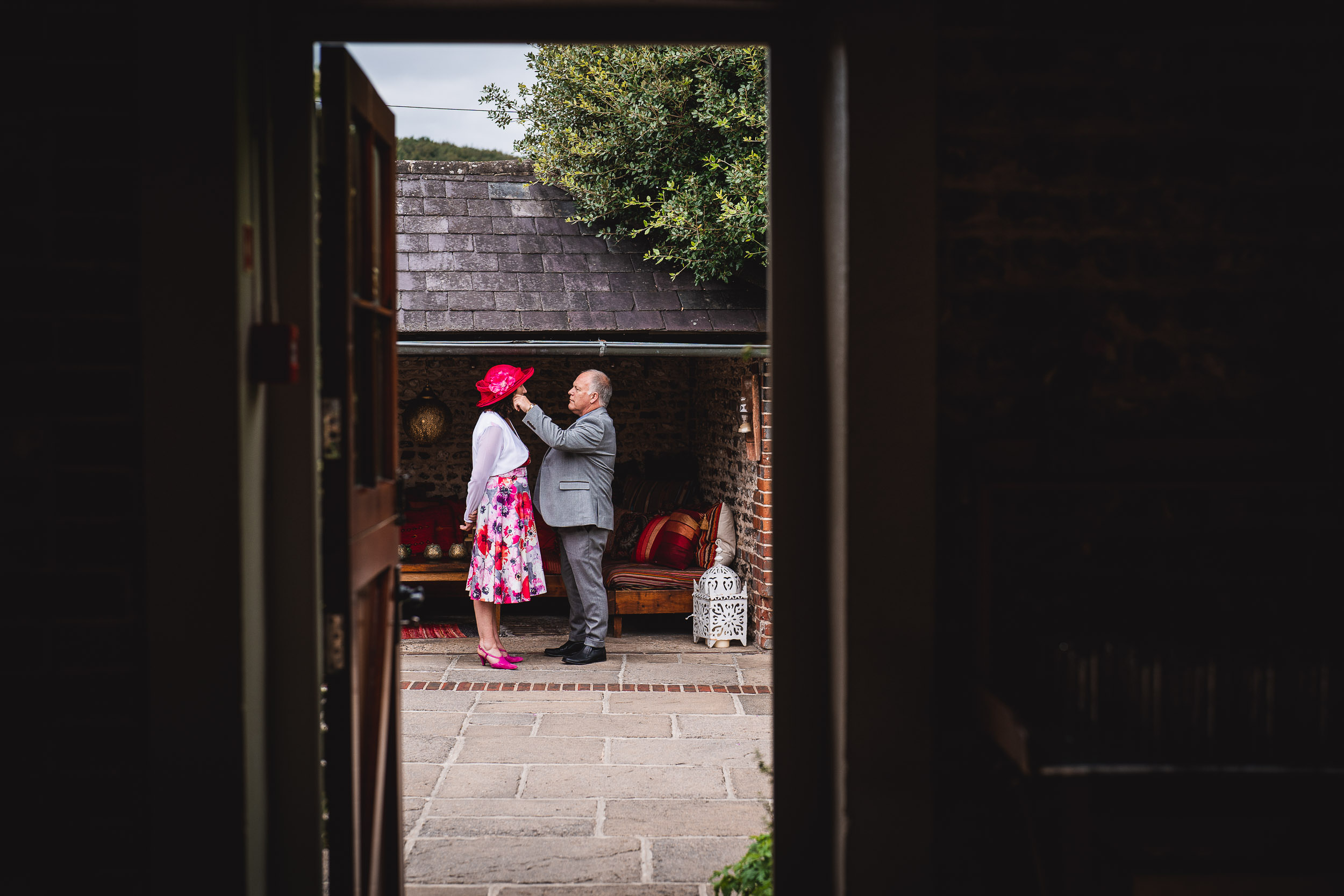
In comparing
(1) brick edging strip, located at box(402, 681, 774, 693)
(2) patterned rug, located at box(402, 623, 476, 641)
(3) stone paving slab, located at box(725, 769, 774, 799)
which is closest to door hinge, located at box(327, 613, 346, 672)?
(3) stone paving slab, located at box(725, 769, 774, 799)

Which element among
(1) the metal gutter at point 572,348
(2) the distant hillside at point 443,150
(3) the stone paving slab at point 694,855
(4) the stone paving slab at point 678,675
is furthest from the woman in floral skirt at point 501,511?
(2) the distant hillside at point 443,150

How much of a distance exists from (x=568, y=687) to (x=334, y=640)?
12.9 ft

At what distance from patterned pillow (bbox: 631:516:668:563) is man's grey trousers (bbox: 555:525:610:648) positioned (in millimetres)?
1016

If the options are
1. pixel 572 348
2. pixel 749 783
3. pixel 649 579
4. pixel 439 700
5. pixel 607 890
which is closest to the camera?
pixel 607 890

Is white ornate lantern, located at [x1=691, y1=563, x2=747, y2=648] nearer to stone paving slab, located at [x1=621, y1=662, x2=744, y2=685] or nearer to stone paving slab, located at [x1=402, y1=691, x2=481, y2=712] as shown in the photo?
stone paving slab, located at [x1=621, y1=662, x2=744, y2=685]

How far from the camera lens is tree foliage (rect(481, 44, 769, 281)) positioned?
6.48 metres

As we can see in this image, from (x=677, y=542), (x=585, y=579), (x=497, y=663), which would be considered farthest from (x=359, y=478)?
(x=677, y=542)

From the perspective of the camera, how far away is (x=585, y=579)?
6.22m

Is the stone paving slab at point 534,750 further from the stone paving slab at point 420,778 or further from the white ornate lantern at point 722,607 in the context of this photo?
the white ornate lantern at point 722,607

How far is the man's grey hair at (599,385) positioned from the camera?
6.00 meters

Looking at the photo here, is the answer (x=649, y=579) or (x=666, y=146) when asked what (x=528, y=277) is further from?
(x=649, y=579)

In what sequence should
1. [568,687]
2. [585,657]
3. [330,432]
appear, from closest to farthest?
[330,432], [568,687], [585,657]

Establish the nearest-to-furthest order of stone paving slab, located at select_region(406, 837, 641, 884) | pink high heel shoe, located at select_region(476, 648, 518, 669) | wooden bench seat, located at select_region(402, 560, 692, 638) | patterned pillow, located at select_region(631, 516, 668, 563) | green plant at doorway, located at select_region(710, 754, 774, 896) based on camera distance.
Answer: green plant at doorway, located at select_region(710, 754, 774, 896) → stone paving slab, located at select_region(406, 837, 641, 884) → pink high heel shoe, located at select_region(476, 648, 518, 669) → wooden bench seat, located at select_region(402, 560, 692, 638) → patterned pillow, located at select_region(631, 516, 668, 563)

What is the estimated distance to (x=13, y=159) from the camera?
182 centimetres
